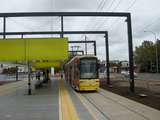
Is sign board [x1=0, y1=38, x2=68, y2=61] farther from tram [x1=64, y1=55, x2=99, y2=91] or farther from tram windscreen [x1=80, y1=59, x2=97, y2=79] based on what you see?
tram windscreen [x1=80, y1=59, x2=97, y2=79]

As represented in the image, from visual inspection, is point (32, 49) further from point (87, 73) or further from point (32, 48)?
point (87, 73)

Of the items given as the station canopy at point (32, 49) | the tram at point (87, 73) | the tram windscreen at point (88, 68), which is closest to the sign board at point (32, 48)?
the station canopy at point (32, 49)

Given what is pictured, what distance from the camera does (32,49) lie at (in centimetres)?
3359

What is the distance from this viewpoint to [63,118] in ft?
46.2

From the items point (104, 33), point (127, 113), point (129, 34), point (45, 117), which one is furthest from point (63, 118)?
point (104, 33)

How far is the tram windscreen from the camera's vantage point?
108 feet

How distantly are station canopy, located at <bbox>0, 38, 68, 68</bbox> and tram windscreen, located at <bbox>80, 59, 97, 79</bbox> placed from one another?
80.7 inches

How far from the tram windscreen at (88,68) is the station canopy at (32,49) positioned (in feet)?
6.73

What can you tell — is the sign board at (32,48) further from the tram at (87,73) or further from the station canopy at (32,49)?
the tram at (87,73)

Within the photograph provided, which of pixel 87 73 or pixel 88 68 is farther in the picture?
pixel 88 68

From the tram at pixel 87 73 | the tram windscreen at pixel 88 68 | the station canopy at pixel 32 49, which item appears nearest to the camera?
the tram at pixel 87 73

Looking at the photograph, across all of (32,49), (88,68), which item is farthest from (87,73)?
(32,49)

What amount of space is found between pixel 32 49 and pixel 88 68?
5.36 metres

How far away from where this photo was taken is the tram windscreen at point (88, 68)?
33.0m
